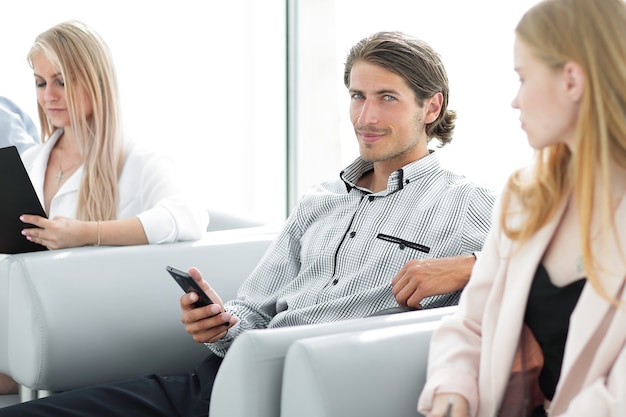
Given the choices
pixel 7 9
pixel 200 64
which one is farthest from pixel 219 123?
pixel 7 9

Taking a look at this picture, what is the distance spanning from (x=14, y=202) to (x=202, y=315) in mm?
657

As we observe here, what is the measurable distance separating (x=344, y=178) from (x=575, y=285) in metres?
1.00

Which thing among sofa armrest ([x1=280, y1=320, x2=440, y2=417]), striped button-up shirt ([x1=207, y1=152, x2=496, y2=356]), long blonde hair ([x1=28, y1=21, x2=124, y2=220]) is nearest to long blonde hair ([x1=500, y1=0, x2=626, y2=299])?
sofa armrest ([x1=280, y1=320, x2=440, y2=417])

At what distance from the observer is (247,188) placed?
480 centimetres

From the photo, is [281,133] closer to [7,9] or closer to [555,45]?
[7,9]

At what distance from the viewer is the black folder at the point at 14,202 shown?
2314 mm

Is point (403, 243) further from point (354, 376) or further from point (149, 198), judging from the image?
point (149, 198)

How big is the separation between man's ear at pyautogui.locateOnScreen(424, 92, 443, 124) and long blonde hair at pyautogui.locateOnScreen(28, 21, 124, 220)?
967mm

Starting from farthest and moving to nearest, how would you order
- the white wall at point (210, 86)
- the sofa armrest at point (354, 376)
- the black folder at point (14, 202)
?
the white wall at point (210, 86) < the black folder at point (14, 202) < the sofa armrest at point (354, 376)

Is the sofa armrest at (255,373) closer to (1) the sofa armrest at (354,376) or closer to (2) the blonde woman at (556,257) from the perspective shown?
(1) the sofa armrest at (354,376)

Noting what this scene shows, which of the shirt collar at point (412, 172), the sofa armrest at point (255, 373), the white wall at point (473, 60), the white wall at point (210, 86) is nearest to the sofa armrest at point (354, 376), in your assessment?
the sofa armrest at point (255, 373)

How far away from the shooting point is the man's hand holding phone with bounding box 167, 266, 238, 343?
2.06 m

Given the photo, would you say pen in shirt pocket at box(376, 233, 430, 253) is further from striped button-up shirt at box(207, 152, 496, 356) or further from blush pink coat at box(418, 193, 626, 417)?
blush pink coat at box(418, 193, 626, 417)

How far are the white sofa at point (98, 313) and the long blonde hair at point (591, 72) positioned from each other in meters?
1.28
